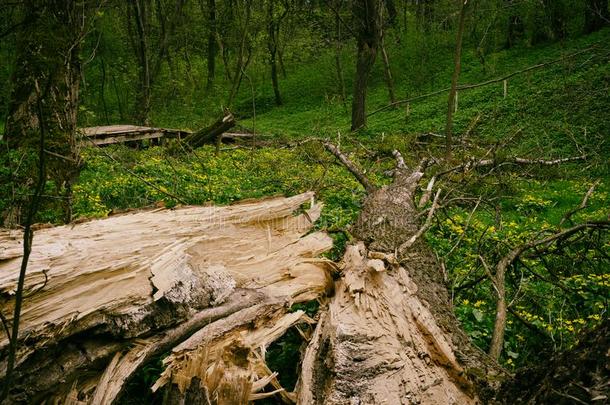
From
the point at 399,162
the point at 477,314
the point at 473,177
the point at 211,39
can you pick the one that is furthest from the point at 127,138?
the point at 211,39

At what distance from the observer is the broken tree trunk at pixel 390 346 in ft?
7.02

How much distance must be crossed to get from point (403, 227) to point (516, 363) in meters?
1.41

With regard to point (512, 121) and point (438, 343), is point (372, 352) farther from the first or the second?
point (512, 121)

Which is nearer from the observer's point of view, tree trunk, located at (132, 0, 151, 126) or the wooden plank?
the wooden plank

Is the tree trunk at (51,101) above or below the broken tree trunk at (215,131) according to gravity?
above

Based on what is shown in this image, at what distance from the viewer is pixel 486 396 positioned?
6.95 feet

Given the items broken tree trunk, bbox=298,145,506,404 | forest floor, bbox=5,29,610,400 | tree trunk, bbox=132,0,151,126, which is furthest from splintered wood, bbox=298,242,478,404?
tree trunk, bbox=132,0,151,126

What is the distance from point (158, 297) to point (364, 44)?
15.3 metres

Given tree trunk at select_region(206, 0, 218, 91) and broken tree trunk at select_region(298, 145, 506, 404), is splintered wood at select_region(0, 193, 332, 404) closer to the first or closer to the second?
broken tree trunk at select_region(298, 145, 506, 404)

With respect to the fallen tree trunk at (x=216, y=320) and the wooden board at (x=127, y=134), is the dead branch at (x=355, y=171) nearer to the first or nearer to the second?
the fallen tree trunk at (x=216, y=320)

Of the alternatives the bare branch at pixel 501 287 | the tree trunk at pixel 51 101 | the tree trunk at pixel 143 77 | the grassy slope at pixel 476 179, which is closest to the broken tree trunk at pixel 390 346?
Answer: the bare branch at pixel 501 287

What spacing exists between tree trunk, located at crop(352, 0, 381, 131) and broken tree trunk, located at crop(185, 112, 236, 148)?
593 centimetres

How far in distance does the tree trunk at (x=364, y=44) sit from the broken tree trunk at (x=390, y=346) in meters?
12.9

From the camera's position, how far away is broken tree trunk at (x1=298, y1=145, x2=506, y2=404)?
2.14m
